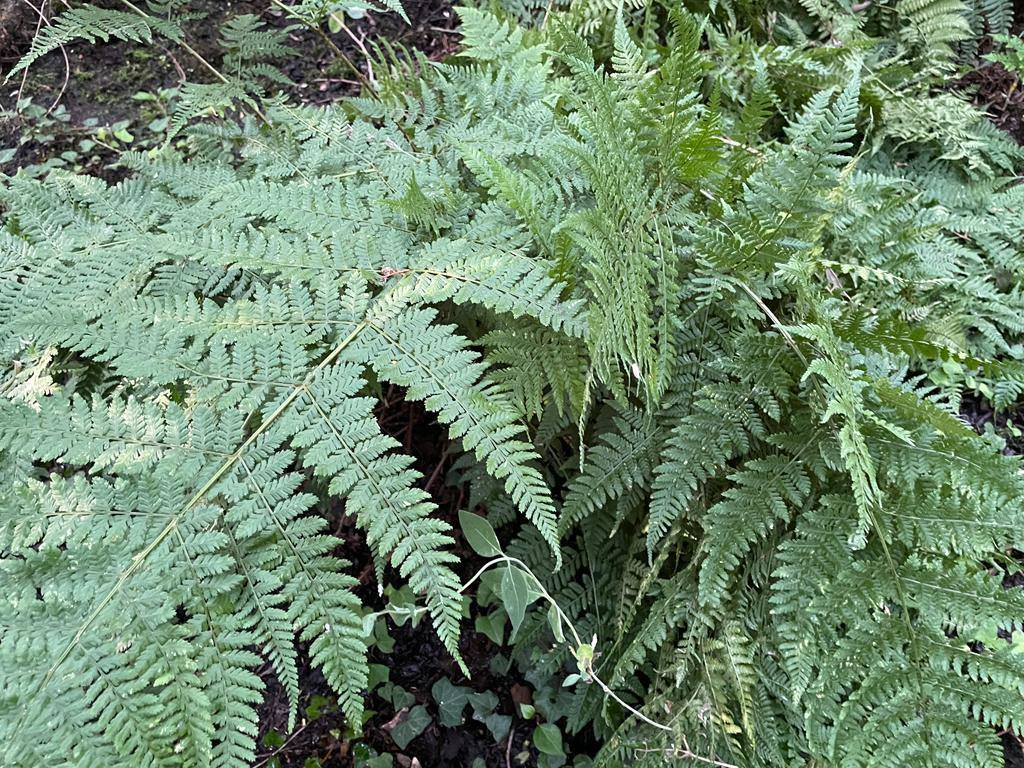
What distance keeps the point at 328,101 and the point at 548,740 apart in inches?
123

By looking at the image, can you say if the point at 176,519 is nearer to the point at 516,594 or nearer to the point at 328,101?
the point at 516,594

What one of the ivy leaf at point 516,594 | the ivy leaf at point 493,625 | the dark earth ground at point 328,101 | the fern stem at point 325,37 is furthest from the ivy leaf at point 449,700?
the fern stem at point 325,37

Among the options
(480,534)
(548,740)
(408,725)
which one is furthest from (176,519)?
(548,740)

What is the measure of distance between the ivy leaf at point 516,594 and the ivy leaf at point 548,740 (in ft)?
1.85

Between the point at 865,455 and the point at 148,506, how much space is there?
1543mm

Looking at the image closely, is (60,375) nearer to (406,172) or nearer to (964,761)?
(406,172)

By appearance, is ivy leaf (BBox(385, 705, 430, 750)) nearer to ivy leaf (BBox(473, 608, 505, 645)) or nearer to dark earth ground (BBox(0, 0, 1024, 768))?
dark earth ground (BBox(0, 0, 1024, 768))

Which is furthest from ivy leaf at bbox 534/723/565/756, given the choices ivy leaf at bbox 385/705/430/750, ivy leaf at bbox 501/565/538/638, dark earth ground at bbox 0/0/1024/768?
ivy leaf at bbox 501/565/538/638

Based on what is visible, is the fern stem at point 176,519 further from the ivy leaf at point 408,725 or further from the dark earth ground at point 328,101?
the ivy leaf at point 408,725

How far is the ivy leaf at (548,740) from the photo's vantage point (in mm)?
2193

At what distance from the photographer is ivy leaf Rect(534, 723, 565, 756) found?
2193 mm

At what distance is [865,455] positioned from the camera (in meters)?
1.51

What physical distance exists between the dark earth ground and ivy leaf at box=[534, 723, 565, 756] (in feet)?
0.27

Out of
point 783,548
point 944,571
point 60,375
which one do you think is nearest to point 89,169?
point 60,375
